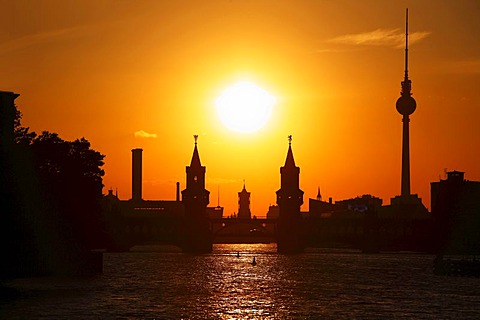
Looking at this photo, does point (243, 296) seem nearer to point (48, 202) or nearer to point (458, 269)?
point (48, 202)

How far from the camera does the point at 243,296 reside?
9250cm

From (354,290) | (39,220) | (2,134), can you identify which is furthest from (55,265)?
(354,290)

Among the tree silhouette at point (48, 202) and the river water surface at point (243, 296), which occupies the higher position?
the tree silhouette at point (48, 202)

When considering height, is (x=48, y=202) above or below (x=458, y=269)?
above

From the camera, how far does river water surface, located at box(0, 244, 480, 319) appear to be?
241 feet

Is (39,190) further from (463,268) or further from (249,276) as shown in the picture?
(463,268)

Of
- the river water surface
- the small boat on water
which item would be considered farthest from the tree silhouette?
the small boat on water

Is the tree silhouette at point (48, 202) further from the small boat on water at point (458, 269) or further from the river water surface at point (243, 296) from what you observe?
the small boat on water at point (458, 269)

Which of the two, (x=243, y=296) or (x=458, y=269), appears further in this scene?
(x=458, y=269)

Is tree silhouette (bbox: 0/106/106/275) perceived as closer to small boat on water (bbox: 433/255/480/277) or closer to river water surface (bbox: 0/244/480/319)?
river water surface (bbox: 0/244/480/319)

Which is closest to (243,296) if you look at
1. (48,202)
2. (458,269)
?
(48,202)

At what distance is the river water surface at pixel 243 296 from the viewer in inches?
2894


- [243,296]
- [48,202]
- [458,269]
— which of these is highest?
[48,202]

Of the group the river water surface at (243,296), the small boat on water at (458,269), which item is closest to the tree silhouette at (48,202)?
the river water surface at (243,296)
